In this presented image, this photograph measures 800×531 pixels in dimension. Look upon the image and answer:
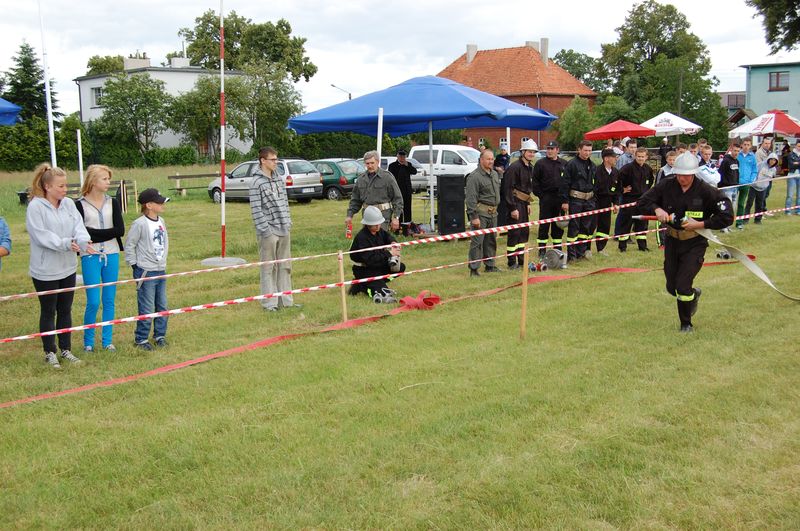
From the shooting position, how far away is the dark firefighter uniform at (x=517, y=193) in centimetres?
1149

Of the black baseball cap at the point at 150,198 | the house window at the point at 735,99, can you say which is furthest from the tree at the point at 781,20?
the house window at the point at 735,99

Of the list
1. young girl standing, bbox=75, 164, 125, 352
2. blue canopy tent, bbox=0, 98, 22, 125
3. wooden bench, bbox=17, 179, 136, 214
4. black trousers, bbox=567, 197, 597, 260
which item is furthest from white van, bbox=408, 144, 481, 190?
young girl standing, bbox=75, 164, 125, 352

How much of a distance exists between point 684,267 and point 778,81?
202ft

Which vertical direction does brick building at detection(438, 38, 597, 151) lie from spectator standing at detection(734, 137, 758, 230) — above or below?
above

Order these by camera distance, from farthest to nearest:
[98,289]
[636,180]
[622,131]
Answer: [622,131] → [636,180] → [98,289]

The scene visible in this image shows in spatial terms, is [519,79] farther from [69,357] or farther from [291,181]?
[69,357]

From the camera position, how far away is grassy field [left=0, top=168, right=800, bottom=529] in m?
4.15

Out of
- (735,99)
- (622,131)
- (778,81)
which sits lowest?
(622,131)

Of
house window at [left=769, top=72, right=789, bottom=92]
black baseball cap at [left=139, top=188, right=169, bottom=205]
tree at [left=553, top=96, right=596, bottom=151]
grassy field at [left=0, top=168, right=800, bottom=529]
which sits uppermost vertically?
house window at [left=769, top=72, right=789, bottom=92]

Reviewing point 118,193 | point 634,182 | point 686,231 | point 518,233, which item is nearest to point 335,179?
point 118,193

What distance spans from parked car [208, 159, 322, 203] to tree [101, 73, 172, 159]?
17779 mm

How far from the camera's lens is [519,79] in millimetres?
62844

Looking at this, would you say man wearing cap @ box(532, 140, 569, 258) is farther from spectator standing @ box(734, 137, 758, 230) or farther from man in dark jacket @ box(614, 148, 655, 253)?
spectator standing @ box(734, 137, 758, 230)

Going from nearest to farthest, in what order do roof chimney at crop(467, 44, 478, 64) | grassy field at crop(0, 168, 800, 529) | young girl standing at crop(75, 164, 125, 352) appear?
grassy field at crop(0, 168, 800, 529), young girl standing at crop(75, 164, 125, 352), roof chimney at crop(467, 44, 478, 64)
